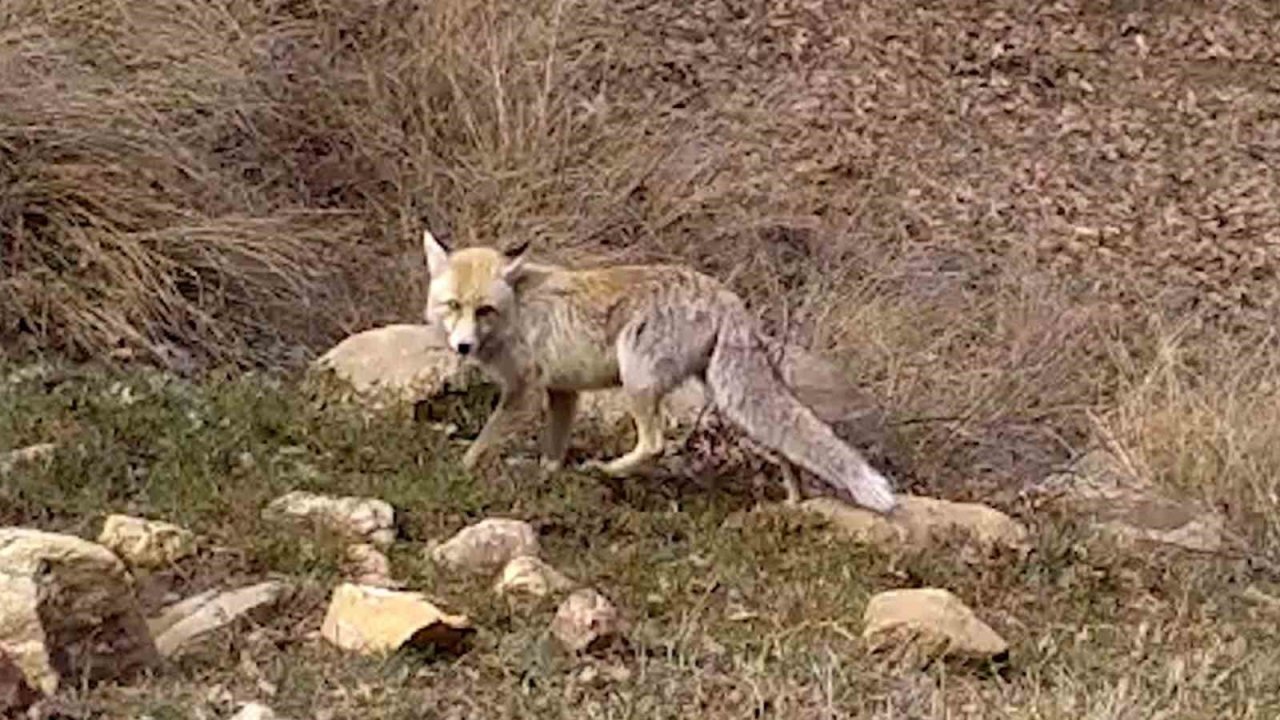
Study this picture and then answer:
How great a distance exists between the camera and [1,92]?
28.2 ft

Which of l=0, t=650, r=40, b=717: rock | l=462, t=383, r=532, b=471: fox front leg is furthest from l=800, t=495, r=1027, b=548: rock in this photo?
l=0, t=650, r=40, b=717: rock

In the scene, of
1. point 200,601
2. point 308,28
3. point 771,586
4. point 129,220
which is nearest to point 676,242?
point 308,28

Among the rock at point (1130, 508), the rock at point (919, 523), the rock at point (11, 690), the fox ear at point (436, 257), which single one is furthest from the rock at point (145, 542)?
the rock at point (1130, 508)

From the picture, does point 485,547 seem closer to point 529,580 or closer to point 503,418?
point 529,580

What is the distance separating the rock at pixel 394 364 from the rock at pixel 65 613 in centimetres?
276

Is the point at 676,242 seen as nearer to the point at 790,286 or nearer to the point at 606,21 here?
the point at 790,286

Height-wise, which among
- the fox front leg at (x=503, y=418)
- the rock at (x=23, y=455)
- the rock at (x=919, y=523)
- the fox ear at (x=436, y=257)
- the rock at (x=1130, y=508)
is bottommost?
the rock at (x=1130, y=508)

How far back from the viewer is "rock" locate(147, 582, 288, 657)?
4900 millimetres

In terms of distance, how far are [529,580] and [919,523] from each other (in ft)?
5.25

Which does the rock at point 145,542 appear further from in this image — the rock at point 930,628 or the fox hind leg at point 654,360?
the rock at point 930,628

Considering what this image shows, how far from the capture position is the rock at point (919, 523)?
6.52 meters

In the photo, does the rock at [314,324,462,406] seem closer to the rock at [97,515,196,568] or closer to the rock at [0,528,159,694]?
the rock at [97,515,196,568]

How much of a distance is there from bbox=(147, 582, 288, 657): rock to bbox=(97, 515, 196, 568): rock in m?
0.24

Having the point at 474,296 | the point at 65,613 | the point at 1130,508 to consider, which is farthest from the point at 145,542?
the point at 1130,508
